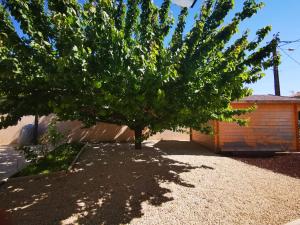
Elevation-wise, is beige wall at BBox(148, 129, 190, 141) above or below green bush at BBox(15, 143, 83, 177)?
above

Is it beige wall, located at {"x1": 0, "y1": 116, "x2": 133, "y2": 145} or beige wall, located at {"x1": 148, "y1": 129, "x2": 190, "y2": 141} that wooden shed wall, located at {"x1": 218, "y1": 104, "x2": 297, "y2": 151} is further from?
beige wall, located at {"x1": 0, "y1": 116, "x2": 133, "y2": 145}

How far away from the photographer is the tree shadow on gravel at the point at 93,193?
224 inches

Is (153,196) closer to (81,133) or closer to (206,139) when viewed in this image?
(206,139)

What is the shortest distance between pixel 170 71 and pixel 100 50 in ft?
5.25

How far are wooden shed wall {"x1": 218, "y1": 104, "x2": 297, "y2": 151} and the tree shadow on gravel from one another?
6.02 meters

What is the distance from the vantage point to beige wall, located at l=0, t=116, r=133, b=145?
61.7ft

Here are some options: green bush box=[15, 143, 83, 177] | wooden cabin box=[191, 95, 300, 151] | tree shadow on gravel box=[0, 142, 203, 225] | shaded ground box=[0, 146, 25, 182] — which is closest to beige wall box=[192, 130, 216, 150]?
wooden cabin box=[191, 95, 300, 151]

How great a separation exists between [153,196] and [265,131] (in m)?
11.0

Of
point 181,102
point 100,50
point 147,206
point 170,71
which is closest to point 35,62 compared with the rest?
point 100,50

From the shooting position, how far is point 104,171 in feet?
28.7

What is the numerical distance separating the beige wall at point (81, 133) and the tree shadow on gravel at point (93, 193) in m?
9.24

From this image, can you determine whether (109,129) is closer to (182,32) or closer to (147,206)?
(182,32)

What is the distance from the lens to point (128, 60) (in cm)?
537

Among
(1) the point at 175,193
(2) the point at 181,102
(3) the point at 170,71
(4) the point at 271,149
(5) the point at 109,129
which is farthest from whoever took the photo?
(5) the point at 109,129
